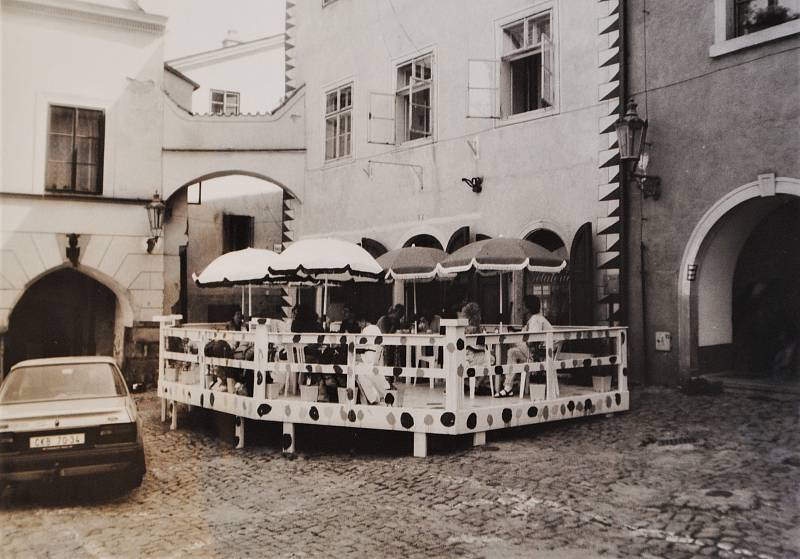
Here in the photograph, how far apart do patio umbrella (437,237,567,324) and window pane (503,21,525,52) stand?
14.6ft

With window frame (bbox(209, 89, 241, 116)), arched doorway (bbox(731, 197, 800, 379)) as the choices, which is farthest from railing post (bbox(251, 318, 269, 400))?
window frame (bbox(209, 89, 241, 116))

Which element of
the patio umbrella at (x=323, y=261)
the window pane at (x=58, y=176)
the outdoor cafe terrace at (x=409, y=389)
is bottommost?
the outdoor cafe terrace at (x=409, y=389)

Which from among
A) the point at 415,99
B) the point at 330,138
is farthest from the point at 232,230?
the point at 415,99

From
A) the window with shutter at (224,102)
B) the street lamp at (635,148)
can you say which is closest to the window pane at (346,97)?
the window with shutter at (224,102)

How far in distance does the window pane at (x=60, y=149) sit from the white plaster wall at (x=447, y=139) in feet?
18.6

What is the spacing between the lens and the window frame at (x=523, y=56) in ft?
39.4

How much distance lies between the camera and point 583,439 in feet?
26.0

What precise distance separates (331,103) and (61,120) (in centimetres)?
649

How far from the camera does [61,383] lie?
22.8 feet

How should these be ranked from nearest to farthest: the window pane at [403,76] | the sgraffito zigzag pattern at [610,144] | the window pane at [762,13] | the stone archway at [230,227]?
1. the window pane at [762,13]
2. the sgraffito zigzag pattern at [610,144]
3. the window pane at [403,76]
4. the stone archway at [230,227]

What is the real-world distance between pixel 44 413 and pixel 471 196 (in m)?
8.94

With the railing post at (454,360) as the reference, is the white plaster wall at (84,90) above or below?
above

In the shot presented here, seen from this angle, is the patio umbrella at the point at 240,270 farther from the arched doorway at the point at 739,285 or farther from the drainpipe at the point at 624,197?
the arched doorway at the point at 739,285

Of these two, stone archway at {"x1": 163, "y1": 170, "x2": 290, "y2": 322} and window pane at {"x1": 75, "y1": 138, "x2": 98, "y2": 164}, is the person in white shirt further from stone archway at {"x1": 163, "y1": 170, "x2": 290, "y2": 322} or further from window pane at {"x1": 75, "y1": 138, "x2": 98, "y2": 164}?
stone archway at {"x1": 163, "y1": 170, "x2": 290, "y2": 322}
